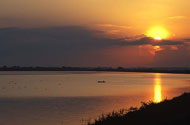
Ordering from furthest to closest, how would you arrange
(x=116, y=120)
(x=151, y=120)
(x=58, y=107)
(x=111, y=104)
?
1. (x=111, y=104)
2. (x=58, y=107)
3. (x=116, y=120)
4. (x=151, y=120)

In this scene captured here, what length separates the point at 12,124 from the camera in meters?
19.9

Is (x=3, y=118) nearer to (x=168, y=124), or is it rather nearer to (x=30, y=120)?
(x=30, y=120)

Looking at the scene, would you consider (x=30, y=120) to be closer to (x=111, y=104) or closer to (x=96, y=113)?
(x=96, y=113)

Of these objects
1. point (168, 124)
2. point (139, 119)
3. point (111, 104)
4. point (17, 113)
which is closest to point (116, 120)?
point (139, 119)

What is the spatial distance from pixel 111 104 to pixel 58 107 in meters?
5.29

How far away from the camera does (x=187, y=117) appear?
12258mm

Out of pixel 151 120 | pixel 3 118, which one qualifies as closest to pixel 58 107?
pixel 3 118

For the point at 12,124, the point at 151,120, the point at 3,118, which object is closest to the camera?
the point at 151,120

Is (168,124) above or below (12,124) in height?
above

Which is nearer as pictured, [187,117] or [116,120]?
[187,117]

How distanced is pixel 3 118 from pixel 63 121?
15.5 ft

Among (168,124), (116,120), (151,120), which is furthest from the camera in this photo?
(116,120)

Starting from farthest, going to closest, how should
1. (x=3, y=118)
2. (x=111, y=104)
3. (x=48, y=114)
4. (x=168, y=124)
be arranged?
(x=111, y=104) → (x=48, y=114) → (x=3, y=118) → (x=168, y=124)

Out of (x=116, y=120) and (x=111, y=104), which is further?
(x=111, y=104)
